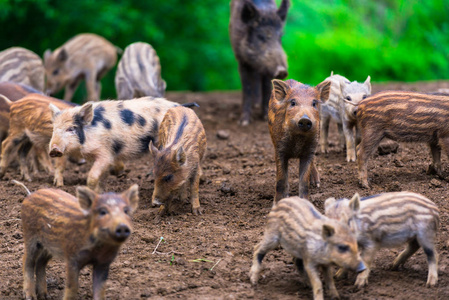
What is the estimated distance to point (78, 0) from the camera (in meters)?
12.4

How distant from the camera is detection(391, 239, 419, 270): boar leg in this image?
4.68 m

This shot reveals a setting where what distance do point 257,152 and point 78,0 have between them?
612cm

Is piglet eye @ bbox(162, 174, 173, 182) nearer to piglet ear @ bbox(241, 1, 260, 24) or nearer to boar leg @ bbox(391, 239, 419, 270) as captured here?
boar leg @ bbox(391, 239, 419, 270)

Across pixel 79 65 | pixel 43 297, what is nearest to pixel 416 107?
pixel 43 297

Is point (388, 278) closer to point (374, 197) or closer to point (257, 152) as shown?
point (374, 197)

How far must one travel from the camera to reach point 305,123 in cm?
550

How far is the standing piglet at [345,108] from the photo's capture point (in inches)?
277

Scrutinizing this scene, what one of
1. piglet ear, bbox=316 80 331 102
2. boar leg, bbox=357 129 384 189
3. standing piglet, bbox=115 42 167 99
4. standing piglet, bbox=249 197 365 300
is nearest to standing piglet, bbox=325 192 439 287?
standing piglet, bbox=249 197 365 300

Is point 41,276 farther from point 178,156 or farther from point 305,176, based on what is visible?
point 305,176

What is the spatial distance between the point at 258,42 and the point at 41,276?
229 inches

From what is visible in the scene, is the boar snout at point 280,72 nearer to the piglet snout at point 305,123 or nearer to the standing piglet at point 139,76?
the standing piglet at point 139,76

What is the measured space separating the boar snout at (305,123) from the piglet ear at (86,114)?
2.17 metres

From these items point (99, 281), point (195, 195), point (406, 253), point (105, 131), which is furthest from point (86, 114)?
point (406, 253)

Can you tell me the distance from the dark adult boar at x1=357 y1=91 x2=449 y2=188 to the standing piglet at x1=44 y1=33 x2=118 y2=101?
5794 mm
